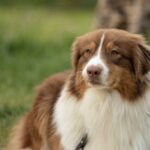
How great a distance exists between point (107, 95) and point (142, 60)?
45cm

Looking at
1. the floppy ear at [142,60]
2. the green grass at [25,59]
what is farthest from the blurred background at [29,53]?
the floppy ear at [142,60]

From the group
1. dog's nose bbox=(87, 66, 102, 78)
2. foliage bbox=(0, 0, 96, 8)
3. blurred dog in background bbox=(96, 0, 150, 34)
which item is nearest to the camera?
dog's nose bbox=(87, 66, 102, 78)

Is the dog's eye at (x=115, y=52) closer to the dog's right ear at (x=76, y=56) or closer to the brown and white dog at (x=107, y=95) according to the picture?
the brown and white dog at (x=107, y=95)

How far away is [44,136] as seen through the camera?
282 inches

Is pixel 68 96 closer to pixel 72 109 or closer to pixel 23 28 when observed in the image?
pixel 72 109

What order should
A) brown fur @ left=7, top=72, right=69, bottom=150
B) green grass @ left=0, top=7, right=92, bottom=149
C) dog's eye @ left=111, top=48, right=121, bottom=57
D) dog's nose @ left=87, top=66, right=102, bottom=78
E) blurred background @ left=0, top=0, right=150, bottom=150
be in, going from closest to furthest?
dog's nose @ left=87, top=66, right=102, bottom=78 < dog's eye @ left=111, top=48, right=121, bottom=57 < brown fur @ left=7, top=72, right=69, bottom=150 < green grass @ left=0, top=7, right=92, bottom=149 < blurred background @ left=0, top=0, right=150, bottom=150

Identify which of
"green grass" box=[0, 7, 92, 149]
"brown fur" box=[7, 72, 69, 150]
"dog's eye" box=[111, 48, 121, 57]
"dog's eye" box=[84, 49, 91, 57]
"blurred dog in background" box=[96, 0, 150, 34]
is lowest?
"green grass" box=[0, 7, 92, 149]

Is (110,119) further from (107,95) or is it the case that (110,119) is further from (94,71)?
(94,71)

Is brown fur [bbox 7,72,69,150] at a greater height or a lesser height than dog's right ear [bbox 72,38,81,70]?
lesser

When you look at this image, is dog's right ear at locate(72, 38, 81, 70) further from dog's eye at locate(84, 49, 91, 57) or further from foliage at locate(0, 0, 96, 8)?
foliage at locate(0, 0, 96, 8)

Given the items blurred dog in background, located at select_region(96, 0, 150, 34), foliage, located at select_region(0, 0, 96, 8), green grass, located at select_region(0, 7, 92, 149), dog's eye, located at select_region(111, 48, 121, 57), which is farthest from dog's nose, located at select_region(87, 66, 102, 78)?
foliage, located at select_region(0, 0, 96, 8)

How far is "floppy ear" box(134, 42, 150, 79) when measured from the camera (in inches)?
242

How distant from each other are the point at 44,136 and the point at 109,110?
1.11m

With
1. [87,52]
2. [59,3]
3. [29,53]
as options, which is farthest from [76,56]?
[59,3]
